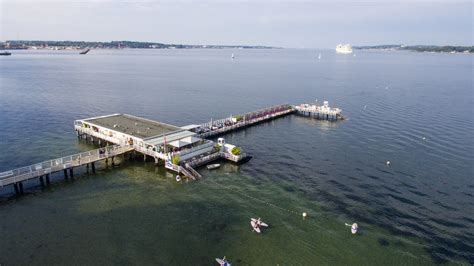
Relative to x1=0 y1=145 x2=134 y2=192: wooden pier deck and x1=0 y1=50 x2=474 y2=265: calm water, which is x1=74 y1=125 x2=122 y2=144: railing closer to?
x1=0 y1=50 x2=474 y2=265: calm water

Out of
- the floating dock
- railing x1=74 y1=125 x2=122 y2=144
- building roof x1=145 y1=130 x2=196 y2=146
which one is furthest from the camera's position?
railing x1=74 y1=125 x2=122 y2=144

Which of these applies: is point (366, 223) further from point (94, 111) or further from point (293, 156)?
point (94, 111)

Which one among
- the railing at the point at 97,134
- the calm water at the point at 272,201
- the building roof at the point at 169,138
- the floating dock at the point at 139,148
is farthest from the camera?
the railing at the point at 97,134

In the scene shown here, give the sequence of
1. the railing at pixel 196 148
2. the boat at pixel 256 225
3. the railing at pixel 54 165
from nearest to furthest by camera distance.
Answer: the boat at pixel 256 225 → the railing at pixel 54 165 → the railing at pixel 196 148

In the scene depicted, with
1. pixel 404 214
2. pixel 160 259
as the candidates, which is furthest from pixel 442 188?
pixel 160 259

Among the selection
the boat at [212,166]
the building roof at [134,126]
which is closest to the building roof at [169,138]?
the building roof at [134,126]

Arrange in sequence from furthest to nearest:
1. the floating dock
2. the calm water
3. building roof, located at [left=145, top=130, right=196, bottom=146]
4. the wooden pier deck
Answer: building roof, located at [left=145, top=130, right=196, bottom=146] → the floating dock → the wooden pier deck → the calm water

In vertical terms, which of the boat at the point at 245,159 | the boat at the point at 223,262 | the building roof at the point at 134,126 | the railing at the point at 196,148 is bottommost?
the boat at the point at 223,262

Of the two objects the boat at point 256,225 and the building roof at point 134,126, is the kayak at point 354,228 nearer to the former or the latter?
the boat at point 256,225

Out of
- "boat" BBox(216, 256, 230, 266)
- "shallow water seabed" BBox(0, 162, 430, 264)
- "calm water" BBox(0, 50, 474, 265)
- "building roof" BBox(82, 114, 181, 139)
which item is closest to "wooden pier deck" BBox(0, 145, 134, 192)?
"calm water" BBox(0, 50, 474, 265)
